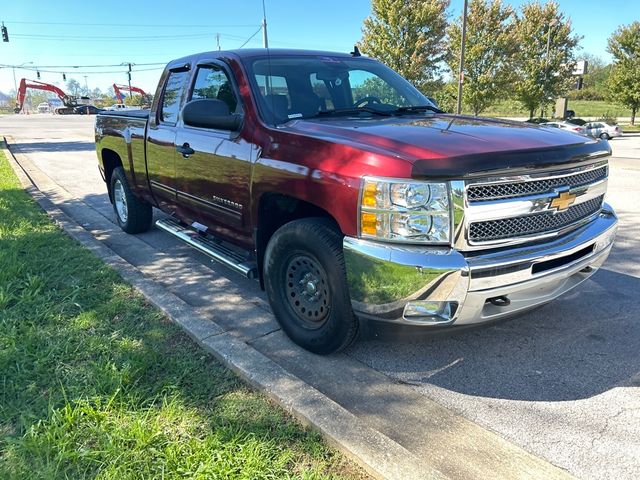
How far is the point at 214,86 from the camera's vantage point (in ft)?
13.5

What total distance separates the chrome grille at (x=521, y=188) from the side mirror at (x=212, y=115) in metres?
1.77

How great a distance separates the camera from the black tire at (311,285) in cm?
289

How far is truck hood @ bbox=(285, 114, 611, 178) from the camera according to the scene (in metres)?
2.54

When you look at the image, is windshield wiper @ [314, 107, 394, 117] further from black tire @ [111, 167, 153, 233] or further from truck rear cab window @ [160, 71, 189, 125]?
black tire @ [111, 167, 153, 233]

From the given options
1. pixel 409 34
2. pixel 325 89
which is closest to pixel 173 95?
pixel 325 89

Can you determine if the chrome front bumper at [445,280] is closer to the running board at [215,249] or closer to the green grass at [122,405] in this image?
the green grass at [122,405]

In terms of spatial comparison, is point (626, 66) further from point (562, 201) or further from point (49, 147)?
point (562, 201)

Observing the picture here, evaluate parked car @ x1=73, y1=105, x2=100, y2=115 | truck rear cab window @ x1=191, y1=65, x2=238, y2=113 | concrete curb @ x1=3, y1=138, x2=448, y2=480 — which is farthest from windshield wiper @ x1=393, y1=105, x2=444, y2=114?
parked car @ x1=73, y1=105, x2=100, y2=115

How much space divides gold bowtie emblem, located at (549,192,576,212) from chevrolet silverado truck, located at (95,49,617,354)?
10 mm

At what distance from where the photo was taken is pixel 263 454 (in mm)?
2271

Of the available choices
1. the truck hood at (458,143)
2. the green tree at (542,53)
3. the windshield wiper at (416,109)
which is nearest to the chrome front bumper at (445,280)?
the truck hood at (458,143)

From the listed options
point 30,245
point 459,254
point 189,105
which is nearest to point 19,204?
point 30,245

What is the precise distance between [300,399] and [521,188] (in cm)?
164

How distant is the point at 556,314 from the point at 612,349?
0.56 meters
